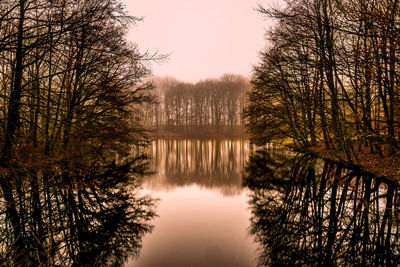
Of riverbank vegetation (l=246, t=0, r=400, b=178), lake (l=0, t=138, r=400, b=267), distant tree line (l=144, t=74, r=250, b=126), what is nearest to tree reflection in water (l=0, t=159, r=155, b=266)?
lake (l=0, t=138, r=400, b=267)

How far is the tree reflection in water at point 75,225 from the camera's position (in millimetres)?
4109

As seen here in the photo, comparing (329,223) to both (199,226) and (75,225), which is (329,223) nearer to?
(199,226)

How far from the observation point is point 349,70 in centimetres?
801

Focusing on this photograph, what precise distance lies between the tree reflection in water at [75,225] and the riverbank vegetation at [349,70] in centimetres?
707

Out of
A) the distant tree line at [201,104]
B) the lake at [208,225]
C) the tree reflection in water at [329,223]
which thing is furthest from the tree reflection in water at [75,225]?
the distant tree line at [201,104]

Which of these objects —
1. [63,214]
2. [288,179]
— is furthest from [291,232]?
[63,214]

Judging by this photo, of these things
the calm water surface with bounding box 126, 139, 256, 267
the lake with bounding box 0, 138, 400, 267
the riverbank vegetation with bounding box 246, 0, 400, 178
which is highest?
the riverbank vegetation with bounding box 246, 0, 400, 178

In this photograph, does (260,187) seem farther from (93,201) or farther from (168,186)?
(93,201)

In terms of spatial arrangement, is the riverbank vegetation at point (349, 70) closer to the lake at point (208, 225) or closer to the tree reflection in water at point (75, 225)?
the lake at point (208, 225)

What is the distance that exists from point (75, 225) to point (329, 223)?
21.9ft

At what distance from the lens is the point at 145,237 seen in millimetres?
5574

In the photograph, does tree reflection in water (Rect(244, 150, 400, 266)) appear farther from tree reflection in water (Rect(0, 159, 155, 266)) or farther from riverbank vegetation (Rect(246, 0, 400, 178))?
tree reflection in water (Rect(0, 159, 155, 266))

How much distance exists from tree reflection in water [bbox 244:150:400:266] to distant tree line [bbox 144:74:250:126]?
46.6 meters

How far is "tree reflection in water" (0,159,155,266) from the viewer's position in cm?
411
